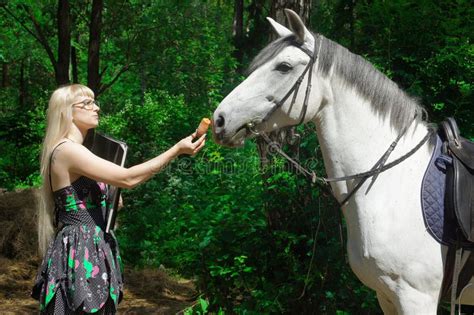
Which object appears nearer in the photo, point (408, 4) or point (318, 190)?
point (318, 190)

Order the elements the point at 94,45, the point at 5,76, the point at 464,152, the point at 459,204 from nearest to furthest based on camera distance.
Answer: the point at 459,204, the point at 464,152, the point at 94,45, the point at 5,76

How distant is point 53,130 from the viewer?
297cm

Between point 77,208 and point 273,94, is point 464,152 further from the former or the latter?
point 77,208

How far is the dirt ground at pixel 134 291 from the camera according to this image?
5977 millimetres

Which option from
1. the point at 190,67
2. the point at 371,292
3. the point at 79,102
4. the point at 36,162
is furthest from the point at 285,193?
the point at 36,162

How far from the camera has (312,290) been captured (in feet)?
14.5

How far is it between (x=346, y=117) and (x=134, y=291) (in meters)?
4.52

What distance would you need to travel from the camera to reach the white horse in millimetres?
2873

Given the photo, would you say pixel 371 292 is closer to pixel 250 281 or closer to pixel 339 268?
pixel 339 268

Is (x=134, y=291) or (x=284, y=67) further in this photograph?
(x=134, y=291)

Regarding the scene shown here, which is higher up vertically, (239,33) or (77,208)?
(239,33)

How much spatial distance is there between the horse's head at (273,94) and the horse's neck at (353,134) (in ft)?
0.35

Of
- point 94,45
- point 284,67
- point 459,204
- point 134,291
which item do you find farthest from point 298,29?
point 94,45

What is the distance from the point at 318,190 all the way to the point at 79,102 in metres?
2.04
